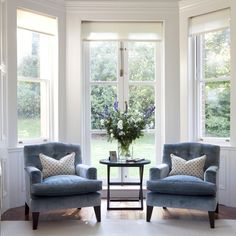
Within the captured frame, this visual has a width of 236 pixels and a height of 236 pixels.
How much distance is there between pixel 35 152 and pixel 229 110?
264 cm

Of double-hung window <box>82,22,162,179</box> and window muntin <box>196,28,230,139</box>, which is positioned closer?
window muntin <box>196,28,230,139</box>

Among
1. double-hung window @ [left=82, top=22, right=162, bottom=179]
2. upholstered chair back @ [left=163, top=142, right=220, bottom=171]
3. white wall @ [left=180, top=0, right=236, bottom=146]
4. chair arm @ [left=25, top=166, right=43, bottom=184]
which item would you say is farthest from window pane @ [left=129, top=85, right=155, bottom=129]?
chair arm @ [left=25, top=166, right=43, bottom=184]

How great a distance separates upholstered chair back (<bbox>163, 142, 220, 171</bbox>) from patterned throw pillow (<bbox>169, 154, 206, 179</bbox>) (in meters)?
0.08

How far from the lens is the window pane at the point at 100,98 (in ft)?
18.2

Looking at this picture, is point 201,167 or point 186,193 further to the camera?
point 201,167

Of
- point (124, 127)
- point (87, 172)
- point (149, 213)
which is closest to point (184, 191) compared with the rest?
point (149, 213)

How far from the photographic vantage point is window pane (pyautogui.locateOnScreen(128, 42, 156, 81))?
18.2ft

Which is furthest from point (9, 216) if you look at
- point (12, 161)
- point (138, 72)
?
point (138, 72)

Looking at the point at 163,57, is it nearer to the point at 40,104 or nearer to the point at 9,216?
the point at 40,104

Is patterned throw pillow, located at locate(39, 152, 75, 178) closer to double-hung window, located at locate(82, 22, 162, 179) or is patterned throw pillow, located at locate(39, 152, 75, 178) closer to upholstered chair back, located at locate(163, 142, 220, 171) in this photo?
double-hung window, located at locate(82, 22, 162, 179)

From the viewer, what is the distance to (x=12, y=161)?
467cm

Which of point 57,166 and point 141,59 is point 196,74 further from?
point 57,166

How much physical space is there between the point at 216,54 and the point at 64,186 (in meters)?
2.84

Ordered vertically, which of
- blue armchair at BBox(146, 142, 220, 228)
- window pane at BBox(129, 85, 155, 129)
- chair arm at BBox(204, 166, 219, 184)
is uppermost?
window pane at BBox(129, 85, 155, 129)
